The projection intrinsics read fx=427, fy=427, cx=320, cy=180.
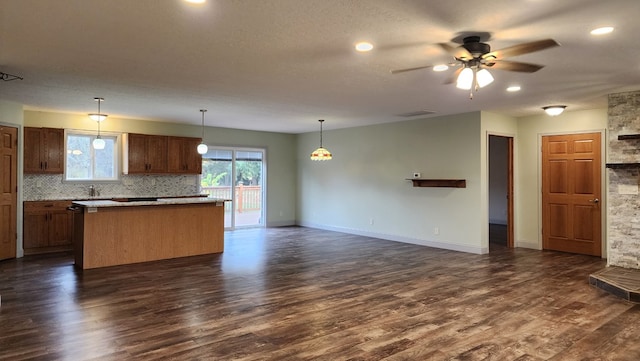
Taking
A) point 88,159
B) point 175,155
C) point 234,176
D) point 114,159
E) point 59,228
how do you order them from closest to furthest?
point 59,228 → point 88,159 → point 114,159 → point 175,155 → point 234,176

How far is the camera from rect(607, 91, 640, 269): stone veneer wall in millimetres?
5676

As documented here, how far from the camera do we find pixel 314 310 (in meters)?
4.20

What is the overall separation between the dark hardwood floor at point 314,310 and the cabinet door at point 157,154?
2.54m

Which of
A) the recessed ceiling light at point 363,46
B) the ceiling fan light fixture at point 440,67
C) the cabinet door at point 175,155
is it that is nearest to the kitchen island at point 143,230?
the cabinet door at point 175,155

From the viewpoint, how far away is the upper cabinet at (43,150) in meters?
7.32

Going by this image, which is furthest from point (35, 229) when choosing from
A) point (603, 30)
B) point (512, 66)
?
point (603, 30)

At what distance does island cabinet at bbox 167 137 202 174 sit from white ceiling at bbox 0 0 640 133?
2.19 metres

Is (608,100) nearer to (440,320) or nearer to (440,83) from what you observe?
(440,83)

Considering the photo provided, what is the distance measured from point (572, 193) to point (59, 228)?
352 inches

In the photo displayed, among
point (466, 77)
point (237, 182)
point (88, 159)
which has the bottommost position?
point (237, 182)

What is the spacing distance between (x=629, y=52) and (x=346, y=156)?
6.57 meters

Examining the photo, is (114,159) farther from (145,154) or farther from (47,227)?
(47,227)

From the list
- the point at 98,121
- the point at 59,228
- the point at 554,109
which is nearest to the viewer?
the point at 554,109

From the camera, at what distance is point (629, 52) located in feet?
12.8
